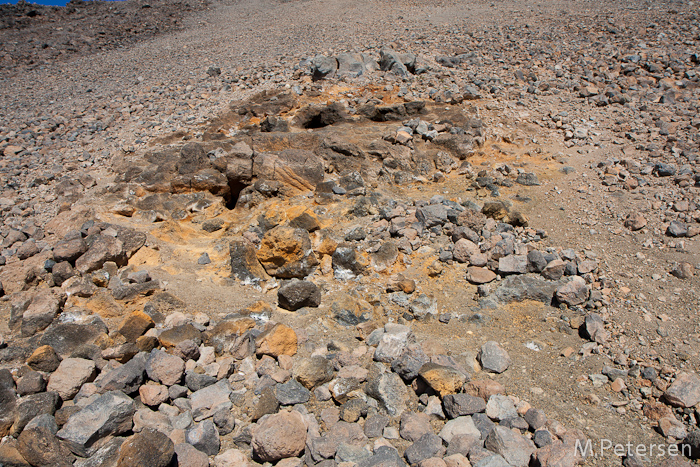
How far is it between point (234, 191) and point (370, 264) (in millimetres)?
2695

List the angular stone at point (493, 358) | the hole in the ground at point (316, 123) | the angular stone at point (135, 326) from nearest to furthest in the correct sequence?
the angular stone at point (493, 358) → the angular stone at point (135, 326) → the hole in the ground at point (316, 123)

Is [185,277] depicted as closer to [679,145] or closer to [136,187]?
[136,187]

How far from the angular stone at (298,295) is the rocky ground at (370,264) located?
0.05 ft

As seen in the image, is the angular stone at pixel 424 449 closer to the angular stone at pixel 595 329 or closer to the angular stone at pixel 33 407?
the angular stone at pixel 595 329

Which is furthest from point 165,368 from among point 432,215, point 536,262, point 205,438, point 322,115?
point 322,115

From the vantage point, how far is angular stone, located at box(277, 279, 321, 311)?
13.5 feet

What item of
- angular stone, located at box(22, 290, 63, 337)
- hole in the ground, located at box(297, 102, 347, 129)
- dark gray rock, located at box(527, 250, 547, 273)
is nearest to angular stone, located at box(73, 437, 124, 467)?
angular stone, located at box(22, 290, 63, 337)

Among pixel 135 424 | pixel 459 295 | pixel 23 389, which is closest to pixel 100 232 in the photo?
pixel 23 389

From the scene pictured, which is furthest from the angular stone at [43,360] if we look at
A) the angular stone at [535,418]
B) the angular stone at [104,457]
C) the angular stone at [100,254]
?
the angular stone at [535,418]

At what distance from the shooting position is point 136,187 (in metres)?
6.32

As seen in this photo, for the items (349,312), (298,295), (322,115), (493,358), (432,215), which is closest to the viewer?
(493,358)

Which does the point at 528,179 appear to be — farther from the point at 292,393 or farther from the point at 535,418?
the point at 292,393

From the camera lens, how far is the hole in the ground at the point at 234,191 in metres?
6.11

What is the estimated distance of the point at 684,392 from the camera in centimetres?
299
